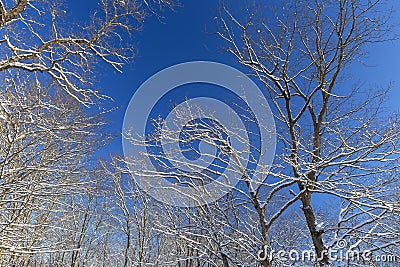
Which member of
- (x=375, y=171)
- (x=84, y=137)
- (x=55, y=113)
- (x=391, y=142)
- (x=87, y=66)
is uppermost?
(x=87, y=66)

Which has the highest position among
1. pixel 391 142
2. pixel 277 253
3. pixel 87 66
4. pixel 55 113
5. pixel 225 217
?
pixel 87 66

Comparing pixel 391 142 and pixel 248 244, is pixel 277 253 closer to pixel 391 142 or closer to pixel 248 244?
pixel 248 244

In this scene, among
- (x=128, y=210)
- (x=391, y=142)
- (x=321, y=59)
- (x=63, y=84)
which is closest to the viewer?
(x=391, y=142)

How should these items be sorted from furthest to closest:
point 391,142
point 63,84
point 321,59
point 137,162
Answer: point 137,162, point 63,84, point 321,59, point 391,142

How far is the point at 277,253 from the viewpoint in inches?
185

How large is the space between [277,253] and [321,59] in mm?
3438

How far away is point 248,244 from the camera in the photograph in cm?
473

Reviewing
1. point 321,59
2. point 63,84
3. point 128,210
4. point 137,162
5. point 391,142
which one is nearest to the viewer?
point 391,142

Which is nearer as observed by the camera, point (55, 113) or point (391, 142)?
point (391, 142)

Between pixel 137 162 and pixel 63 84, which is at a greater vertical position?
pixel 63 84

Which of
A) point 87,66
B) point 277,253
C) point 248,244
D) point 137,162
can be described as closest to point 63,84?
point 87,66

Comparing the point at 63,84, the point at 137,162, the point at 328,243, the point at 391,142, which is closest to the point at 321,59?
the point at 391,142

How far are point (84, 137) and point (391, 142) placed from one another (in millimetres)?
5486

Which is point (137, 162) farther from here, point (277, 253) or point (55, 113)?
point (277, 253)
